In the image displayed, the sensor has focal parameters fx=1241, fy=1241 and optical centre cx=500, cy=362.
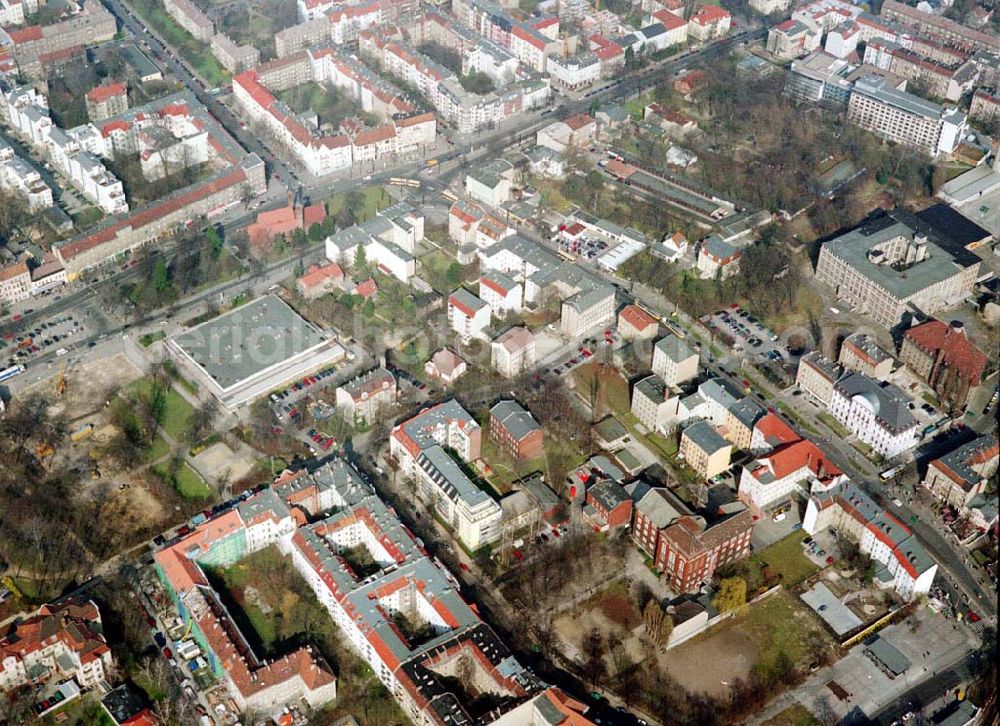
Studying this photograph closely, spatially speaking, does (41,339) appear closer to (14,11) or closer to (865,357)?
(14,11)

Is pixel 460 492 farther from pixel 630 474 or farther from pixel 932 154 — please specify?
pixel 932 154

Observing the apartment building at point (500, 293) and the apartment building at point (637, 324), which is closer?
the apartment building at point (637, 324)

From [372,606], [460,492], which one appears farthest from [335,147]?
[372,606]

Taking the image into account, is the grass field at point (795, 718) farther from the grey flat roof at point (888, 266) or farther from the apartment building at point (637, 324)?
the grey flat roof at point (888, 266)

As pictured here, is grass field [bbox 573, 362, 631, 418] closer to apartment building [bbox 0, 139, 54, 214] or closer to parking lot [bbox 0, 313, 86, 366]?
parking lot [bbox 0, 313, 86, 366]

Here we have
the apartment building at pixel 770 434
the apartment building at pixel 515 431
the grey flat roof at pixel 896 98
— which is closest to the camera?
the apartment building at pixel 770 434

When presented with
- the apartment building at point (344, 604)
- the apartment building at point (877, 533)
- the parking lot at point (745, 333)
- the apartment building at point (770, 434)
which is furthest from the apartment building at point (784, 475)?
the apartment building at point (344, 604)

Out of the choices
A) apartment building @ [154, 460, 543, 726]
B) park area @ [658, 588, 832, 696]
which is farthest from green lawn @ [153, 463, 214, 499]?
park area @ [658, 588, 832, 696]
